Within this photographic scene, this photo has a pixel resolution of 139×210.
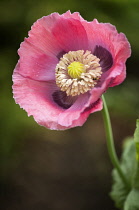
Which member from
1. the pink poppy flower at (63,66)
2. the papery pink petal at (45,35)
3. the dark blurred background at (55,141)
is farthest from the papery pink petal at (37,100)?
the dark blurred background at (55,141)

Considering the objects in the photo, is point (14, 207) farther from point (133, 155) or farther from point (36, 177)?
point (133, 155)

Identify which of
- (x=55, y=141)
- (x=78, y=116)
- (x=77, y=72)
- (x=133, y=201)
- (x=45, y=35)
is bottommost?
(x=133, y=201)

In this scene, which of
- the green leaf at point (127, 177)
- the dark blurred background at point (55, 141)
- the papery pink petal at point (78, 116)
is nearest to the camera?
the papery pink petal at point (78, 116)

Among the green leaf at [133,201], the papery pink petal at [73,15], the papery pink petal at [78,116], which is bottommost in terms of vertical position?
the green leaf at [133,201]

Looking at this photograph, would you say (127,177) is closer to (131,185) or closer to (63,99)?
(131,185)

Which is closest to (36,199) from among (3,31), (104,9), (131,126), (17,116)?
(17,116)

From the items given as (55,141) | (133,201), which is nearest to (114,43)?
(133,201)

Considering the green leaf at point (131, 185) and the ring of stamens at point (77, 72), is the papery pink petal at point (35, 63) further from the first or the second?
the green leaf at point (131, 185)
